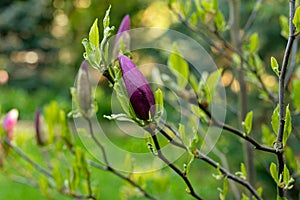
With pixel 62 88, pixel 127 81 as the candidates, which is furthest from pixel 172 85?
pixel 62 88

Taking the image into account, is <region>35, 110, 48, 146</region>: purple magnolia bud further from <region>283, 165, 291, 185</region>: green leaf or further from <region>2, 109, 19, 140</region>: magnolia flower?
<region>283, 165, 291, 185</region>: green leaf

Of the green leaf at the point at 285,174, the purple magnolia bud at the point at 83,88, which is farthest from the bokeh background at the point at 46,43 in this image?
the green leaf at the point at 285,174

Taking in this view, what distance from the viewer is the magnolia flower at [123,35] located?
0.66m

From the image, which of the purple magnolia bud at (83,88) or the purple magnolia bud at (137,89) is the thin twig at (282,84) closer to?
the purple magnolia bud at (137,89)

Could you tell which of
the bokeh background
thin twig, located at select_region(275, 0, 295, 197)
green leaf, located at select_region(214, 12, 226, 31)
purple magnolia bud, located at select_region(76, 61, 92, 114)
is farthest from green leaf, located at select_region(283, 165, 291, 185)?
the bokeh background

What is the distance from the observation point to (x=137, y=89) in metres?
0.52

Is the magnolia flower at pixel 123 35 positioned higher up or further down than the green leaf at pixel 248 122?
higher up

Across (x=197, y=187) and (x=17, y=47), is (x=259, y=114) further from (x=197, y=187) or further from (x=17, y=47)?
(x=17, y=47)

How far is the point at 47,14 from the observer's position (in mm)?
8016

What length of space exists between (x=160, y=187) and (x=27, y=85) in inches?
259

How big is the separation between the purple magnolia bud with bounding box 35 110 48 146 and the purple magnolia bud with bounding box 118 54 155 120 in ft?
1.58

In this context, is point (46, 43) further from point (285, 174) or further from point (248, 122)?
point (285, 174)

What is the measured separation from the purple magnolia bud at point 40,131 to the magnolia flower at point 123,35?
344 mm

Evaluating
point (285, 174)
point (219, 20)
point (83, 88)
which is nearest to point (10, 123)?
point (83, 88)
